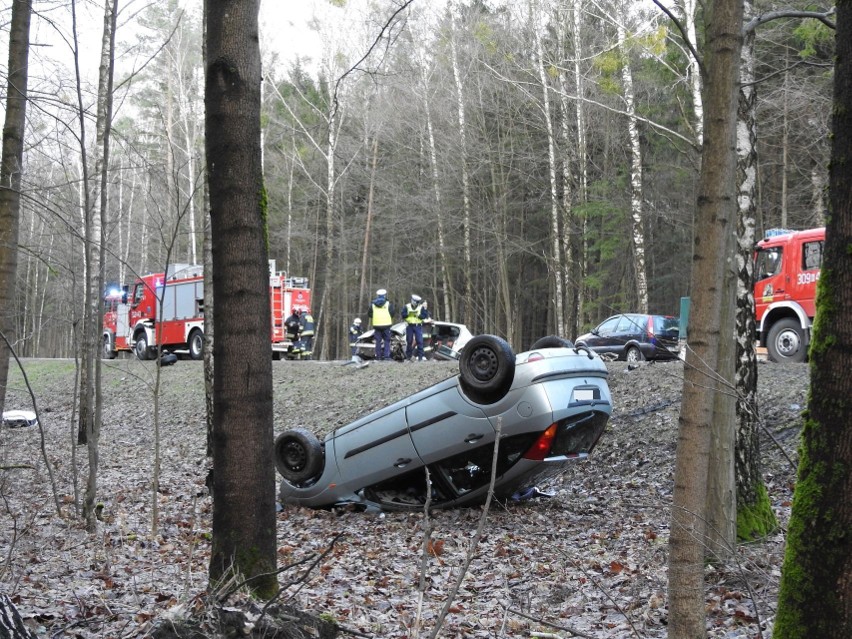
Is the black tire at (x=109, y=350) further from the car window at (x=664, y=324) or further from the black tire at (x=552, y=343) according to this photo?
the black tire at (x=552, y=343)

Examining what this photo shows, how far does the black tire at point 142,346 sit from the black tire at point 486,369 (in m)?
24.6

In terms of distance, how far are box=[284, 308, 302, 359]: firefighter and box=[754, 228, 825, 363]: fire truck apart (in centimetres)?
1458

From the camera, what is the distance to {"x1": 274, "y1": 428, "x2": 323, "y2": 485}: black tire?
934 cm

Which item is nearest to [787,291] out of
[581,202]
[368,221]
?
[581,202]

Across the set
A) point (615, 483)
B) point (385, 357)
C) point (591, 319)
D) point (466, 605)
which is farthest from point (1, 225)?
point (591, 319)

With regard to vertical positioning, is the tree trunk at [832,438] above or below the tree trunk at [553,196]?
below

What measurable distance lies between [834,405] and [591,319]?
107 feet

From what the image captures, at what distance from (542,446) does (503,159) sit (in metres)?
25.6

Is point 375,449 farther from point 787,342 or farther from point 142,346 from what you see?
point 142,346

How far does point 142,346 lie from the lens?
31625mm

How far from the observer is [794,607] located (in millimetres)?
2824

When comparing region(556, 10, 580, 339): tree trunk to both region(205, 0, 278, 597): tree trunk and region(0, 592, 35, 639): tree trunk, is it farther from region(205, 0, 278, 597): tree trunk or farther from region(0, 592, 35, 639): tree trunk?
region(0, 592, 35, 639): tree trunk

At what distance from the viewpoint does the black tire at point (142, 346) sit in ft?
102

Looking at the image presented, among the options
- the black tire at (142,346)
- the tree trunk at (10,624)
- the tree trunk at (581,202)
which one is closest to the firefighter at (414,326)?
the tree trunk at (581,202)
